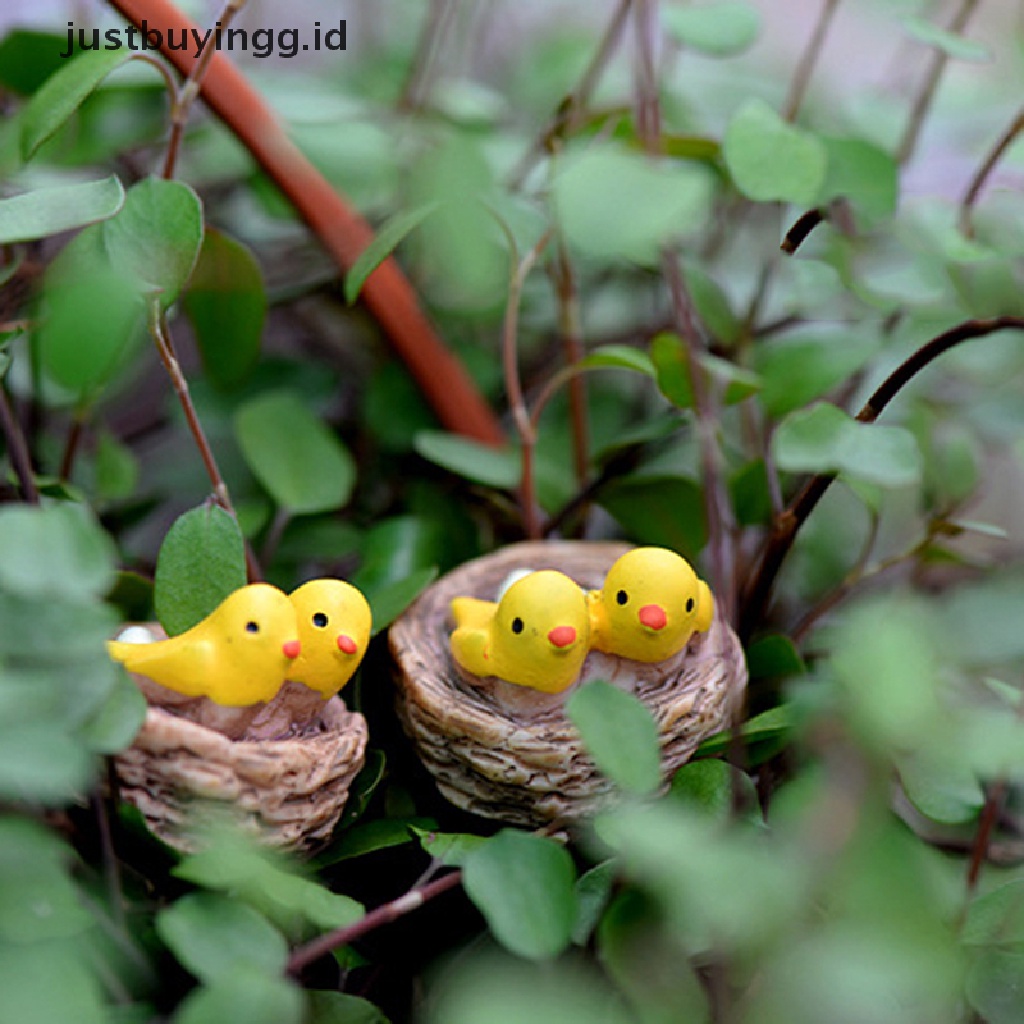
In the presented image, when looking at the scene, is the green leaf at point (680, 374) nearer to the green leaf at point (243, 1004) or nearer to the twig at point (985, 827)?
the twig at point (985, 827)

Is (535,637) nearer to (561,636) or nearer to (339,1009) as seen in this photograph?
(561,636)

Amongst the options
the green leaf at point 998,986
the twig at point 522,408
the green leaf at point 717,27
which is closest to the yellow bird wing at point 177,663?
the twig at point 522,408

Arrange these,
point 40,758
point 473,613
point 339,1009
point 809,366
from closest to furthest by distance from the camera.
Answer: point 40,758 < point 339,1009 < point 473,613 < point 809,366

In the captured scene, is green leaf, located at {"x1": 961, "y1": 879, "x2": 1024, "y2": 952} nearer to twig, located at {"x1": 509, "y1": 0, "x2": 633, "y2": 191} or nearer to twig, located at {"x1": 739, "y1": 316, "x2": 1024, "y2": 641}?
twig, located at {"x1": 739, "y1": 316, "x2": 1024, "y2": 641}

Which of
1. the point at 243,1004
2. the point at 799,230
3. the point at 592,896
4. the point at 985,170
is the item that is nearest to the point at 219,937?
the point at 243,1004

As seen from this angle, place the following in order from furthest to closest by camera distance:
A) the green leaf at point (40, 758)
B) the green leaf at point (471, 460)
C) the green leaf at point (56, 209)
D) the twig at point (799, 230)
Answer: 1. the green leaf at point (471, 460)
2. the twig at point (799, 230)
3. the green leaf at point (56, 209)
4. the green leaf at point (40, 758)

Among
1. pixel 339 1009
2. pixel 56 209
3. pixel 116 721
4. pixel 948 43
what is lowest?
pixel 339 1009

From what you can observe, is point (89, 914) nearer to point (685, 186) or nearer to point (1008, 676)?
point (685, 186)
